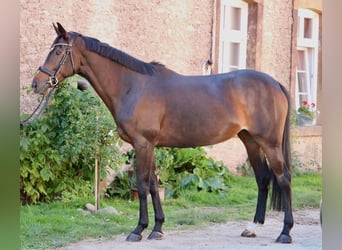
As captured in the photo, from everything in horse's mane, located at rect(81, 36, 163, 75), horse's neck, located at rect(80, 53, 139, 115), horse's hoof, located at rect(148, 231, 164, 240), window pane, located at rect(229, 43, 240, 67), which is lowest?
horse's hoof, located at rect(148, 231, 164, 240)

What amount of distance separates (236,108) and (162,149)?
92.1 inches

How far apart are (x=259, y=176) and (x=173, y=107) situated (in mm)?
1135

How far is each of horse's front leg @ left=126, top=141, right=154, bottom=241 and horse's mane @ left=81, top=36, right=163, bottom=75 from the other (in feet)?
2.33

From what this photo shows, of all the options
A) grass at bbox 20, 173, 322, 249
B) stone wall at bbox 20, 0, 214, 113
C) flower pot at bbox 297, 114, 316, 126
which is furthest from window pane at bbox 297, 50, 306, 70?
grass at bbox 20, 173, 322, 249

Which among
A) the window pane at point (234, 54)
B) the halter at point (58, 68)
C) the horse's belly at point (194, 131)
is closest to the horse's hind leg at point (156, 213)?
Result: the horse's belly at point (194, 131)

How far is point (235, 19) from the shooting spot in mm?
10789

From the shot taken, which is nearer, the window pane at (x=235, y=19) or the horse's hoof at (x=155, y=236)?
the horse's hoof at (x=155, y=236)

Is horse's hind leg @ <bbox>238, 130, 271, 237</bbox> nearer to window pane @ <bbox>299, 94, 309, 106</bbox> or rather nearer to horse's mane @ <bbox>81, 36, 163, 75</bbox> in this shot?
horse's mane @ <bbox>81, 36, 163, 75</bbox>

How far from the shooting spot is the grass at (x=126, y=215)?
5742mm

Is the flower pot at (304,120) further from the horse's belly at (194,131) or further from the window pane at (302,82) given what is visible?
the horse's belly at (194,131)

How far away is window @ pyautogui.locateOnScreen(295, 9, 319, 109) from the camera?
12125mm

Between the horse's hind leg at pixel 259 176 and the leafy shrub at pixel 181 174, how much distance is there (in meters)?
1.99

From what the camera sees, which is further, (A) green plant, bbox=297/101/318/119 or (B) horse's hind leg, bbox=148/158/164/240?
(A) green plant, bbox=297/101/318/119

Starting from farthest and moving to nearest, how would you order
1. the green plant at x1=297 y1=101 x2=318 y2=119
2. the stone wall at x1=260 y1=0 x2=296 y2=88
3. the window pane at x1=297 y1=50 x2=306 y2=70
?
the window pane at x1=297 y1=50 x2=306 y2=70 → the green plant at x1=297 y1=101 x2=318 y2=119 → the stone wall at x1=260 y1=0 x2=296 y2=88
